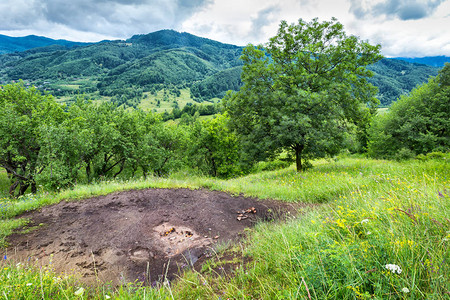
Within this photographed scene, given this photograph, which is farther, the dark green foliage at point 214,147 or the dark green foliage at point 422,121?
the dark green foliage at point 214,147

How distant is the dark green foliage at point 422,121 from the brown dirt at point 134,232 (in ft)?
79.4

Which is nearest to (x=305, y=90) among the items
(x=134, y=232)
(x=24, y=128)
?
(x=134, y=232)

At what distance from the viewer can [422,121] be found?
23734 mm

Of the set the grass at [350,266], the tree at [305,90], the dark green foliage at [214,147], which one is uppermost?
the tree at [305,90]

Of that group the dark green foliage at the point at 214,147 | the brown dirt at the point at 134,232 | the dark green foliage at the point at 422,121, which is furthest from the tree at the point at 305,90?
the dark green foliage at the point at 214,147

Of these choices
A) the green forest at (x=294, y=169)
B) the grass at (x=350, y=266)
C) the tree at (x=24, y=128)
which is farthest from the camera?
the tree at (x=24, y=128)

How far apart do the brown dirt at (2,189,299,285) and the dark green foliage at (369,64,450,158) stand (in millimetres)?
24195

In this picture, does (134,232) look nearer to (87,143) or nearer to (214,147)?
(87,143)

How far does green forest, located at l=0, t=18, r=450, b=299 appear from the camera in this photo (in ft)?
7.45

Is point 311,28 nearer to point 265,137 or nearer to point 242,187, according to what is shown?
point 265,137

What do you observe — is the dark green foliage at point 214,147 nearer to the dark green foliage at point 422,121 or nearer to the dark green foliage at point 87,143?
the dark green foliage at point 87,143

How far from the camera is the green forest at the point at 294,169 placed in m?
2.27

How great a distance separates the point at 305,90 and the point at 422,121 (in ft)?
67.3

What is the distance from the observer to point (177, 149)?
112 feet
